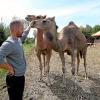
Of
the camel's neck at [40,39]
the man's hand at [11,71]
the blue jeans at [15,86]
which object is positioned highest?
the camel's neck at [40,39]

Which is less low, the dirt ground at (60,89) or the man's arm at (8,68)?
the man's arm at (8,68)

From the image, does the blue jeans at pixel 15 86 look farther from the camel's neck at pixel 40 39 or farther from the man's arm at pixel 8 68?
the camel's neck at pixel 40 39

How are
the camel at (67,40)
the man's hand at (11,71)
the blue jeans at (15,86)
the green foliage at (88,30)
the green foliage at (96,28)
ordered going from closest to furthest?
the man's hand at (11,71) → the blue jeans at (15,86) → the camel at (67,40) → the green foliage at (88,30) → the green foliage at (96,28)

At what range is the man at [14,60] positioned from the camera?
22.2 ft

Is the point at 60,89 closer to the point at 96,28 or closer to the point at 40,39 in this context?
the point at 40,39

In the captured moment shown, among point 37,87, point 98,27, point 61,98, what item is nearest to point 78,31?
point 37,87

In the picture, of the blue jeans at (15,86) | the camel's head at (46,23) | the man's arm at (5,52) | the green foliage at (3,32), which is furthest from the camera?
the green foliage at (3,32)

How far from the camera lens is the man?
6.78m

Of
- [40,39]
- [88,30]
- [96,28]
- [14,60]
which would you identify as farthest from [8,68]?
[96,28]

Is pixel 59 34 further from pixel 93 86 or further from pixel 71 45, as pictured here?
pixel 93 86

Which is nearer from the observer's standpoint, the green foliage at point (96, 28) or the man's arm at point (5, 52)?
the man's arm at point (5, 52)

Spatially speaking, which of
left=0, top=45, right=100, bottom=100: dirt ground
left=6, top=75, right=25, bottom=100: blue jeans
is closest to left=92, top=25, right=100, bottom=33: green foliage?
left=0, top=45, right=100, bottom=100: dirt ground

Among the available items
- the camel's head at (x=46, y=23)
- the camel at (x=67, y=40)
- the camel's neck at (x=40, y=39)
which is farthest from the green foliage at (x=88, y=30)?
the camel's head at (x=46, y=23)

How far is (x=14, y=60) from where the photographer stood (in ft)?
22.9
